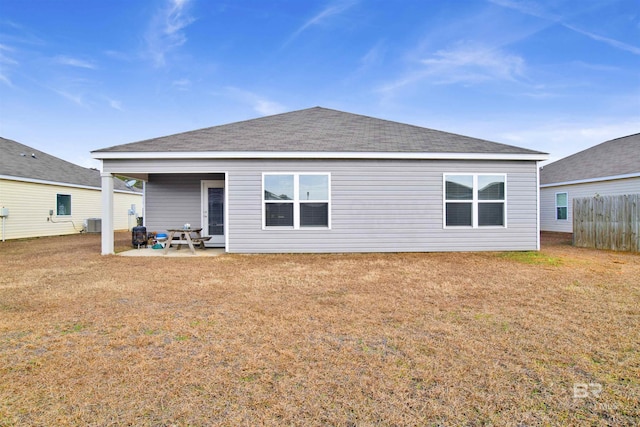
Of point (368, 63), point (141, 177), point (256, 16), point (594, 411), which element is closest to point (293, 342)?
point (594, 411)

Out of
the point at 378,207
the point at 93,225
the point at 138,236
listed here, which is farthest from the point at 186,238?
the point at 93,225

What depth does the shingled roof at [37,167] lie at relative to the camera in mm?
14666

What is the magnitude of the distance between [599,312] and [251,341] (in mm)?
4306

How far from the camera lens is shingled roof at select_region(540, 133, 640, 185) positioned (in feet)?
47.5

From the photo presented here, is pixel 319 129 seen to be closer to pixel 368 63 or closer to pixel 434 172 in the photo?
pixel 434 172

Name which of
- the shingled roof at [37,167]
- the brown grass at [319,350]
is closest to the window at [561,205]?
the brown grass at [319,350]

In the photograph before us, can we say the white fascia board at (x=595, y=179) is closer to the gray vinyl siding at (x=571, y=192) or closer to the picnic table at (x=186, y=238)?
the gray vinyl siding at (x=571, y=192)

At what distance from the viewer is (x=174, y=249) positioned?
34.3ft

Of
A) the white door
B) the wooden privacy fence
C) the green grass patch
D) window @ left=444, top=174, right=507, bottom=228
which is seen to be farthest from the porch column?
the wooden privacy fence

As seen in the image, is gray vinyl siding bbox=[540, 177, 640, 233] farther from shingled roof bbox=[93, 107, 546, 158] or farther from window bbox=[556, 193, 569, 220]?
shingled roof bbox=[93, 107, 546, 158]

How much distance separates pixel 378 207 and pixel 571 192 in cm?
1292

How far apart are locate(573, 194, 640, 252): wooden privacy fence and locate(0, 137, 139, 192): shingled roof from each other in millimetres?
22303

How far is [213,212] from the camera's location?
11.2m

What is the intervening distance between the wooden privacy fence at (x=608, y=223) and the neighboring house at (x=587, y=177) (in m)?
4.14
